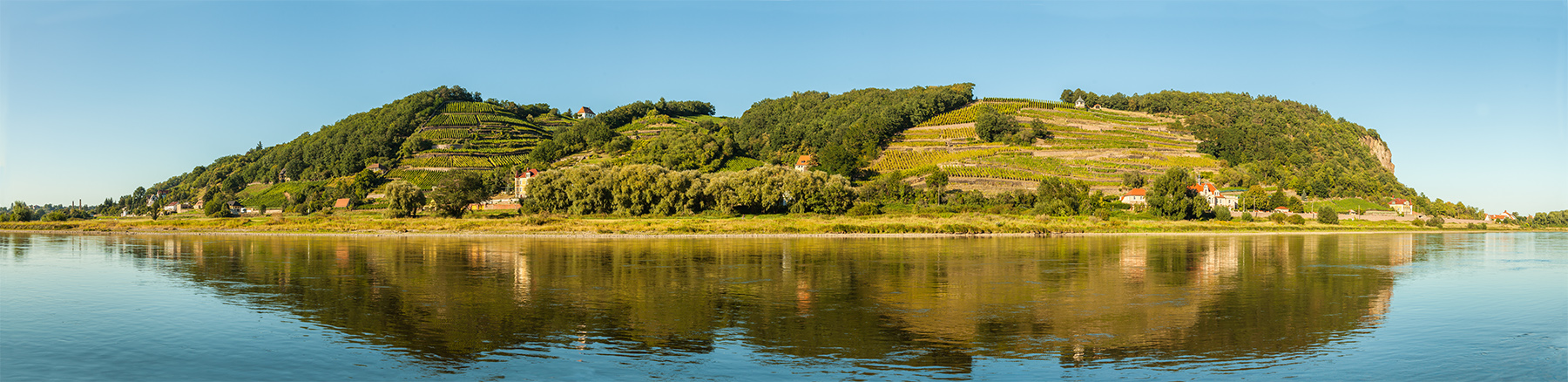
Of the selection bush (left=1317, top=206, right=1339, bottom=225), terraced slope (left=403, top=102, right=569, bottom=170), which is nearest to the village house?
bush (left=1317, top=206, right=1339, bottom=225)

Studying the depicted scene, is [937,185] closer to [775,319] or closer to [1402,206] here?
[1402,206]

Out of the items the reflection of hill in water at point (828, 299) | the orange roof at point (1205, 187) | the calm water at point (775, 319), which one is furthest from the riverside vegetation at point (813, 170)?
the calm water at point (775, 319)

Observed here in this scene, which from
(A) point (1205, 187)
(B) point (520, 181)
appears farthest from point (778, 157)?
(A) point (1205, 187)

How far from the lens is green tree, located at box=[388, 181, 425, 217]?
266ft

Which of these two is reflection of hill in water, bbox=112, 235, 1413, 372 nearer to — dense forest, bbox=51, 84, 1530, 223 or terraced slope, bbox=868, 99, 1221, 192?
dense forest, bbox=51, 84, 1530, 223

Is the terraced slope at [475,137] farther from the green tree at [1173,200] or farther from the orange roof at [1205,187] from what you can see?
the orange roof at [1205,187]

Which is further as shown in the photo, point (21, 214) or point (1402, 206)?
point (1402, 206)

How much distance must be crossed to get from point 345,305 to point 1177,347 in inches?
738

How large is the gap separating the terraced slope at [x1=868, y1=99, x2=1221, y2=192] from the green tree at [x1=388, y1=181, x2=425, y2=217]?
5697cm

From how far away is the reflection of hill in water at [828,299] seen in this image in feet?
53.7

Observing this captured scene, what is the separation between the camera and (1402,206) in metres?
118

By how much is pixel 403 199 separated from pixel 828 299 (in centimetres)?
6785

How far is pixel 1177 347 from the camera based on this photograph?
1586 centimetres

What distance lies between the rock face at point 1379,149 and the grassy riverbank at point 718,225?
119549 mm
